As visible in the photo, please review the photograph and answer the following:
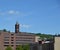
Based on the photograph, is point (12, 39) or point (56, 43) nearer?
point (56, 43)

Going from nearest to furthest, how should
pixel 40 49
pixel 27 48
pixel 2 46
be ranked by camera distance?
pixel 40 49 < pixel 27 48 < pixel 2 46

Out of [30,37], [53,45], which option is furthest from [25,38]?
[53,45]

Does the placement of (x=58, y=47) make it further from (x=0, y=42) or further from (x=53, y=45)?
(x=0, y=42)

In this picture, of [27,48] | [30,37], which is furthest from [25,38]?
[27,48]

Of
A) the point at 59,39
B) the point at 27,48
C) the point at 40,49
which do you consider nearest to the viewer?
the point at 59,39

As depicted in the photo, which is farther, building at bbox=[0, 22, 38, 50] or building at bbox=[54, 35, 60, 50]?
building at bbox=[0, 22, 38, 50]

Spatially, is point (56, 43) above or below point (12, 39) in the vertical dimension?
above

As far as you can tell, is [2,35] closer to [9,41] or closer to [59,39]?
[9,41]

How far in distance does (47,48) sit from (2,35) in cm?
8866

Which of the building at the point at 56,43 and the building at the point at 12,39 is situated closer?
the building at the point at 56,43

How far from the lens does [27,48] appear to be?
134 metres

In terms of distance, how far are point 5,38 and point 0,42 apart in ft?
14.0

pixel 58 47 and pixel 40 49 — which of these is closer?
pixel 58 47

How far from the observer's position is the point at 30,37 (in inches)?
7613
